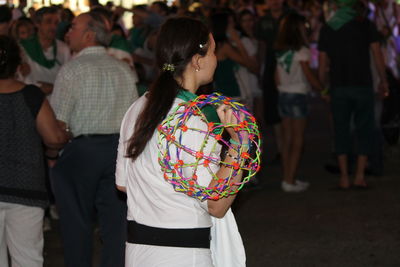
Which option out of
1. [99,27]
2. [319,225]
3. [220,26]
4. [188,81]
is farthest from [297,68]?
[188,81]

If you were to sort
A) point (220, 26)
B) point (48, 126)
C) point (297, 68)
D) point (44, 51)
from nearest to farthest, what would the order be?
point (48, 126) → point (44, 51) → point (220, 26) → point (297, 68)

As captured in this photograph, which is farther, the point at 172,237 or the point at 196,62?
the point at 196,62

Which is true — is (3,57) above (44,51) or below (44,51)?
above

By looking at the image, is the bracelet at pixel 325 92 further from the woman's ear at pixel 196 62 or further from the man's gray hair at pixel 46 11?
the woman's ear at pixel 196 62

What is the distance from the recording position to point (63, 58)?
9.14 metres

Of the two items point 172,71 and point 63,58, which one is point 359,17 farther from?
point 172,71

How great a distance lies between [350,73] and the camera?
9539 millimetres

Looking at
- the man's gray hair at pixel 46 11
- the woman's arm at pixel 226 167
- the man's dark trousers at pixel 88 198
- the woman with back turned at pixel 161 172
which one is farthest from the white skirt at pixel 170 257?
the man's gray hair at pixel 46 11

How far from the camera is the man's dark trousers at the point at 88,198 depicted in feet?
19.3

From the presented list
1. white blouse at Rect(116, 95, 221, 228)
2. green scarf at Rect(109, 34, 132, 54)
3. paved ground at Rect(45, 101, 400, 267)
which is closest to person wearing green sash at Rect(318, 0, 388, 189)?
paved ground at Rect(45, 101, 400, 267)

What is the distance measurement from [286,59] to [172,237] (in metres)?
6.36

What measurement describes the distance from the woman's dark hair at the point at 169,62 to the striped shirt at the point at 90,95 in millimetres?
2256

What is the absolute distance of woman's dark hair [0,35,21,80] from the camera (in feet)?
17.0

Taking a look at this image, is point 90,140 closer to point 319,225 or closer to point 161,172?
point 161,172
